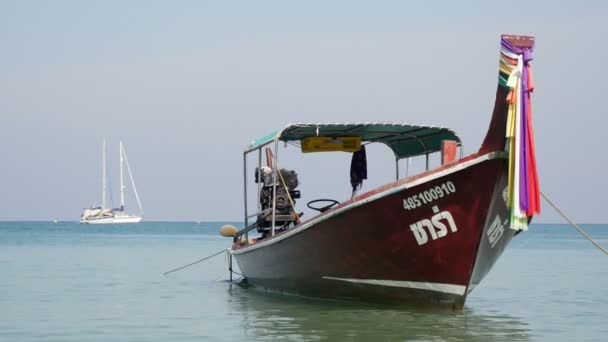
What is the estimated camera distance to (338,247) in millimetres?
12602

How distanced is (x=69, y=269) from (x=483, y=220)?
1573cm

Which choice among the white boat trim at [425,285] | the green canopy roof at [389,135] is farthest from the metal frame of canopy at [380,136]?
the white boat trim at [425,285]

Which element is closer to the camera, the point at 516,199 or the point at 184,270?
the point at 516,199

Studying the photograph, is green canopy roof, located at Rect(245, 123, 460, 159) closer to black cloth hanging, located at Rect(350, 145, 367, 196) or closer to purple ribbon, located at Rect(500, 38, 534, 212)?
black cloth hanging, located at Rect(350, 145, 367, 196)

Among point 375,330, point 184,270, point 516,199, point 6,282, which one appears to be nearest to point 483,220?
point 516,199

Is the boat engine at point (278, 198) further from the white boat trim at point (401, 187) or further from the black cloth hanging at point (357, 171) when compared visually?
the white boat trim at point (401, 187)

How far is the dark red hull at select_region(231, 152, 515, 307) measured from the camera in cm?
1155

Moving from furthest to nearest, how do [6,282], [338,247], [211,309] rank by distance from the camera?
[6,282], [211,309], [338,247]

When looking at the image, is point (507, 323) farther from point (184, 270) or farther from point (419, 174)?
point (184, 270)

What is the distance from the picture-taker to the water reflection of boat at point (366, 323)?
36.7 ft

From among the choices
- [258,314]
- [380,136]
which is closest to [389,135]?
[380,136]

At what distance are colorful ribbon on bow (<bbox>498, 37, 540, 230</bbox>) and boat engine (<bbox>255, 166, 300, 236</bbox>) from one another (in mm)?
4133

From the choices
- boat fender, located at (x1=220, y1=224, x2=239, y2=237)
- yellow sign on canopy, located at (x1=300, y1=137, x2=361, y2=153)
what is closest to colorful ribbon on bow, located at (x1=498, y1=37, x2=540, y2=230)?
yellow sign on canopy, located at (x1=300, y1=137, x2=361, y2=153)

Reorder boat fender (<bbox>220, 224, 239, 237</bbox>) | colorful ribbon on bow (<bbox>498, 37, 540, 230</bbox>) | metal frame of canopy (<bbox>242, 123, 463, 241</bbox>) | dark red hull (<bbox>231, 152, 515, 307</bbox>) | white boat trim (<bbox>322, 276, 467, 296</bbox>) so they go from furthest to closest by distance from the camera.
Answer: boat fender (<bbox>220, 224, 239, 237</bbox>) → metal frame of canopy (<bbox>242, 123, 463, 241</bbox>) → white boat trim (<bbox>322, 276, 467, 296</bbox>) → dark red hull (<bbox>231, 152, 515, 307</bbox>) → colorful ribbon on bow (<bbox>498, 37, 540, 230</bbox>)
